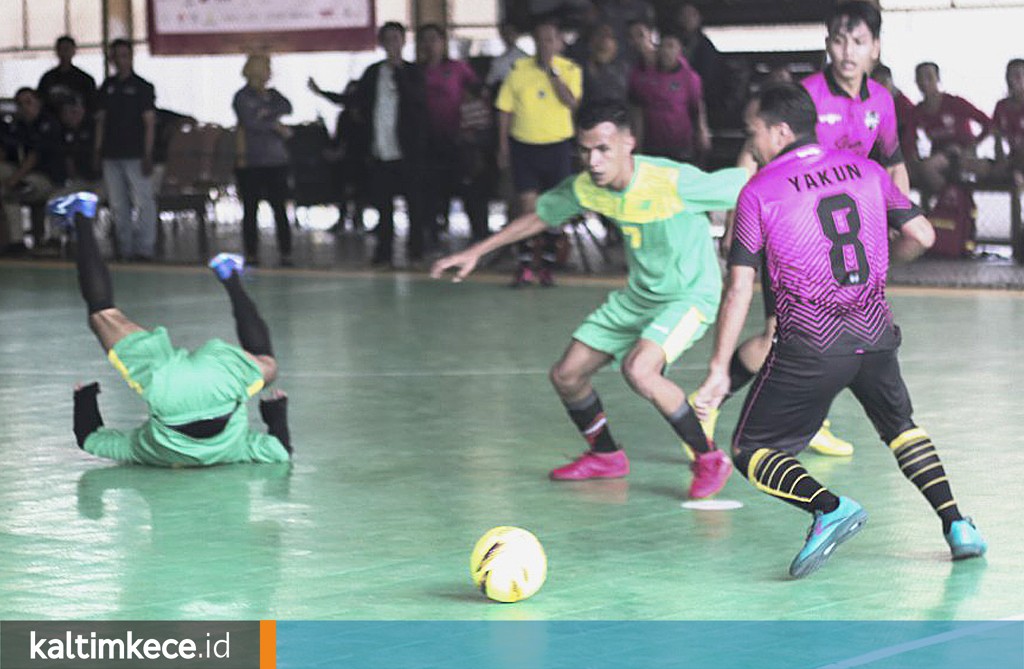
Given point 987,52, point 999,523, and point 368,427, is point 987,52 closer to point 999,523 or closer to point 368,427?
point 368,427

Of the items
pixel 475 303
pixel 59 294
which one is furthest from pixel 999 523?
pixel 59 294

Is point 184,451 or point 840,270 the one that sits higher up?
point 840,270

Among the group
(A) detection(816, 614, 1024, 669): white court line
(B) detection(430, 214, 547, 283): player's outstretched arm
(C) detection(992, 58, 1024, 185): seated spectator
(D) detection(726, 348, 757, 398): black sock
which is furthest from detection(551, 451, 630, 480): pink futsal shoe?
(C) detection(992, 58, 1024, 185): seated spectator

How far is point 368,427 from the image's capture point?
10.7 metres

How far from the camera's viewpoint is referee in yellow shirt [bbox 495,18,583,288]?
666 inches

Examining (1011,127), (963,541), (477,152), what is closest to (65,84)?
(477,152)

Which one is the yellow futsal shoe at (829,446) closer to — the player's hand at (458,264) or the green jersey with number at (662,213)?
the green jersey with number at (662,213)

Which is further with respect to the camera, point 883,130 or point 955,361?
point 955,361

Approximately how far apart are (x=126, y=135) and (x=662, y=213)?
11.9 meters

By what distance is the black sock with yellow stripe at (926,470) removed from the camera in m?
7.27

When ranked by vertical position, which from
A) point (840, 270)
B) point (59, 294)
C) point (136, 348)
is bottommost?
point (59, 294)

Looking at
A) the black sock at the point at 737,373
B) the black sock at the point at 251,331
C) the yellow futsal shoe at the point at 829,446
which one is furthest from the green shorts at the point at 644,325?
the black sock at the point at 251,331

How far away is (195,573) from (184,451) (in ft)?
6.78

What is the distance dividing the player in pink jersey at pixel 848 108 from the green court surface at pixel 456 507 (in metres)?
0.55
